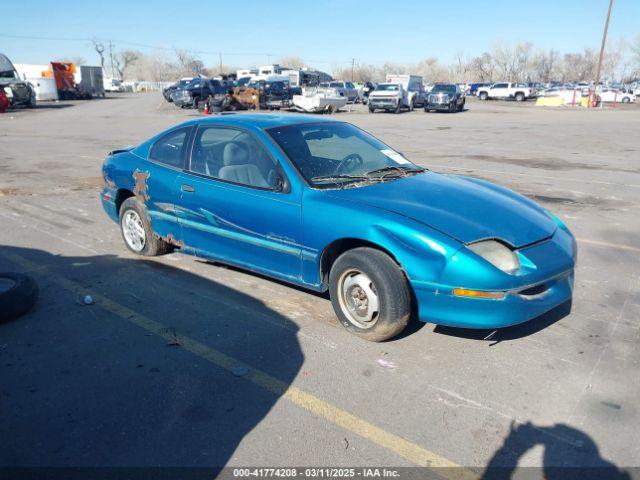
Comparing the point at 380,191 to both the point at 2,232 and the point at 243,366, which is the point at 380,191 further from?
the point at 2,232

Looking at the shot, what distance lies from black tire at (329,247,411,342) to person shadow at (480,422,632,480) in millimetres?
1006

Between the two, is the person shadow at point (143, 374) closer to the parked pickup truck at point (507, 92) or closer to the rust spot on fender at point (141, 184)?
the rust spot on fender at point (141, 184)

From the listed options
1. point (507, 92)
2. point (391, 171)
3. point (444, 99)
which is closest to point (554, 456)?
point (391, 171)

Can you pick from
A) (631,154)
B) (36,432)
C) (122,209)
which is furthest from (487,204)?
(631,154)

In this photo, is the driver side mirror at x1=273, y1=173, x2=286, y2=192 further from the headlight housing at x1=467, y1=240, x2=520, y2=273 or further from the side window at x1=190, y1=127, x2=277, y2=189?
the headlight housing at x1=467, y1=240, x2=520, y2=273

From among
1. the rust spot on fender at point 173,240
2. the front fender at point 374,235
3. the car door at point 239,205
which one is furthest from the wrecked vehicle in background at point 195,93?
the front fender at point 374,235

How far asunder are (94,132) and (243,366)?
63.2 ft

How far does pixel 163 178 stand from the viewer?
16.7ft

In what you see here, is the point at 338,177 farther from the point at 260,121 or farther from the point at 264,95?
the point at 264,95

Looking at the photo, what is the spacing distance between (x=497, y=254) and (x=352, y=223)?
3.23 feet

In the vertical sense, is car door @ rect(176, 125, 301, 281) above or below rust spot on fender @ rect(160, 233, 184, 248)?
above

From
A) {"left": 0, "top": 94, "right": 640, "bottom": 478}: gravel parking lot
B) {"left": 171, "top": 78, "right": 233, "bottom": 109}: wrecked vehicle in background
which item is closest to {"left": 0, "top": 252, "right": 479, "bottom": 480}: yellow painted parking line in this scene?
{"left": 0, "top": 94, "right": 640, "bottom": 478}: gravel parking lot

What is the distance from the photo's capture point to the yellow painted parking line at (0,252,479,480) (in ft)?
8.74

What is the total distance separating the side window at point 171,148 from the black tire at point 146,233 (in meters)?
0.52
